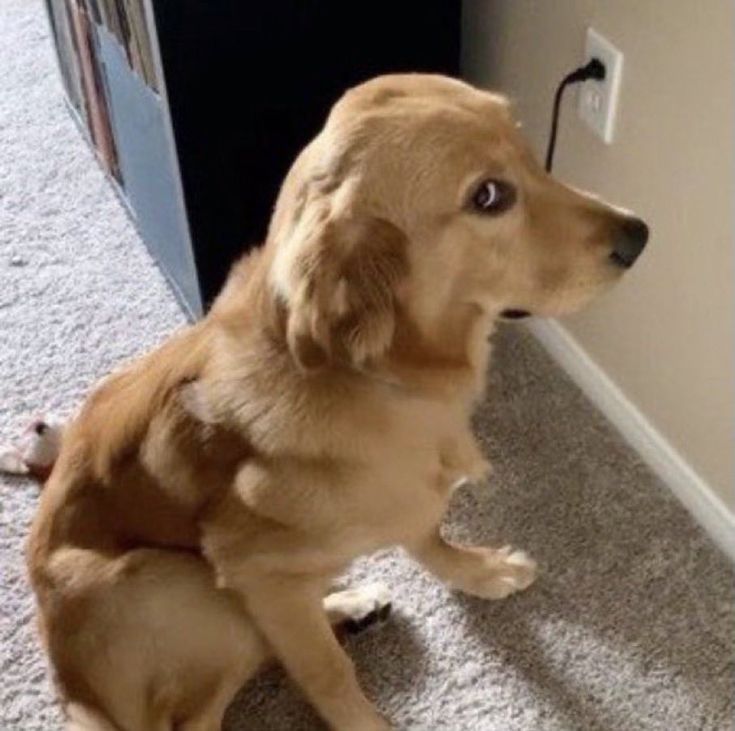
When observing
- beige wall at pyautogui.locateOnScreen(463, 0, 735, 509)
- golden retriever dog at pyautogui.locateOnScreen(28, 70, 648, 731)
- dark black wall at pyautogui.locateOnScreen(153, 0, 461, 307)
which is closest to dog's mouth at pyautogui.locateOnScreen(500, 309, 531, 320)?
golden retriever dog at pyautogui.locateOnScreen(28, 70, 648, 731)

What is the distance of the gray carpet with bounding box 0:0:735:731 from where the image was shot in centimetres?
156

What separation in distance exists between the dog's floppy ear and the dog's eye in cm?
9

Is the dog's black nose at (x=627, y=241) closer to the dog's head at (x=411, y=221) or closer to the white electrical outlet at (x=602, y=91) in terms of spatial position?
the dog's head at (x=411, y=221)

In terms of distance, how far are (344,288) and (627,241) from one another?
1.15ft

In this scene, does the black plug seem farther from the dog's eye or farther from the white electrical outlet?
the dog's eye

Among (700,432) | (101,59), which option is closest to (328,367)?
(700,432)

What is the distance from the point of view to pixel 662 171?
5.14 ft

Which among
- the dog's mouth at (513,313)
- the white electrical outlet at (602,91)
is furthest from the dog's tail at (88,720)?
the white electrical outlet at (602,91)

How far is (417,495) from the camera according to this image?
1.36 m

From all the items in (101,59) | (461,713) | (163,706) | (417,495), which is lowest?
(461,713)

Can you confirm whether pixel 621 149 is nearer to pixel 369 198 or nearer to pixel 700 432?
pixel 700 432

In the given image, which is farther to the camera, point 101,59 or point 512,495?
point 101,59

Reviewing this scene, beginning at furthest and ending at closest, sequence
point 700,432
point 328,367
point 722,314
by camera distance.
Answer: point 700,432
point 722,314
point 328,367

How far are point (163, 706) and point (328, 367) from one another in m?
0.47
